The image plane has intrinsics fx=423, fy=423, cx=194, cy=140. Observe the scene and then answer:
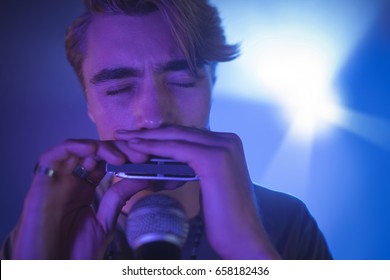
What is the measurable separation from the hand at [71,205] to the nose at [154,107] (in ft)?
0.52

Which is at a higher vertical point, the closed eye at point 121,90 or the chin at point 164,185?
the closed eye at point 121,90

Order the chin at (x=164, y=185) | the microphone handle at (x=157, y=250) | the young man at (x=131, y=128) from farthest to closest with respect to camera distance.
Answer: the chin at (x=164, y=185)
the young man at (x=131, y=128)
the microphone handle at (x=157, y=250)

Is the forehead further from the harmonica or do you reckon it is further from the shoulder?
the shoulder

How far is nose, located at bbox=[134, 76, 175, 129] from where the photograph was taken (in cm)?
105

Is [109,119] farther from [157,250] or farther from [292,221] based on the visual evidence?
[292,221]

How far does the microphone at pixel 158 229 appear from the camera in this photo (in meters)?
0.80

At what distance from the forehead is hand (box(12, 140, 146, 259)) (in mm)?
265

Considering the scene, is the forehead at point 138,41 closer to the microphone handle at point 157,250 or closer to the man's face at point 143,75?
the man's face at point 143,75

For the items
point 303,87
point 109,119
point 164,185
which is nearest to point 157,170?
point 164,185

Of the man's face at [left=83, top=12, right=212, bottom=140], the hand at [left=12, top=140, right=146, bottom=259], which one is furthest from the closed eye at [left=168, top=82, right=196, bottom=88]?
the hand at [left=12, top=140, right=146, bottom=259]

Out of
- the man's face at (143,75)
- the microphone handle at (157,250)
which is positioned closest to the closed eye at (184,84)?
the man's face at (143,75)

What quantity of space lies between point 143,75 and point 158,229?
1.39 feet
